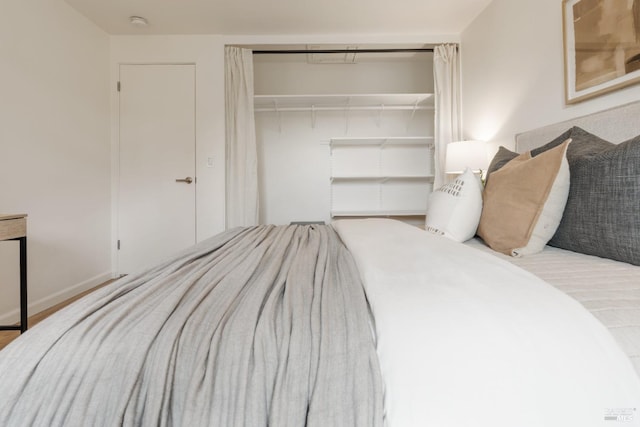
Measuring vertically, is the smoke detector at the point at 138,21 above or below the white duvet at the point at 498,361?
above

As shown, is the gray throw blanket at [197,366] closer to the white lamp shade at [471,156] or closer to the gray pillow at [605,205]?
the gray pillow at [605,205]

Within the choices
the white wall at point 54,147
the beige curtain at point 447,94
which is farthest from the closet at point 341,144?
the white wall at point 54,147

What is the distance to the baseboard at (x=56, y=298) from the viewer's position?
6.76ft

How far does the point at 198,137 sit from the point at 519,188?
2884mm

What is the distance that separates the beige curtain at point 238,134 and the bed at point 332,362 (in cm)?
252

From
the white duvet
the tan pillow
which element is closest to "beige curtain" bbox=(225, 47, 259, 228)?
the tan pillow

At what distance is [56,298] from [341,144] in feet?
10.3

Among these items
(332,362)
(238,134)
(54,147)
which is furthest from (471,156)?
(54,147)

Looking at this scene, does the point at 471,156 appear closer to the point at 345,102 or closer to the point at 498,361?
the point at 345,102

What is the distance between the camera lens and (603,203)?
1041mm

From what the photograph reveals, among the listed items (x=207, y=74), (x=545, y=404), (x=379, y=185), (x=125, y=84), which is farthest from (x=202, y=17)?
(x=545, y=404)

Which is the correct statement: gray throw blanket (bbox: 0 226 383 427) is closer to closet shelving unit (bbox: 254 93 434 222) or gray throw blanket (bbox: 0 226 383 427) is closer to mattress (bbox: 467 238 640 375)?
mattress (bbox: 467 238 640 375)

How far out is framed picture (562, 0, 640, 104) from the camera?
1407 mm

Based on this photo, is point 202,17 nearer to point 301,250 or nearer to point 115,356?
point 301,250
